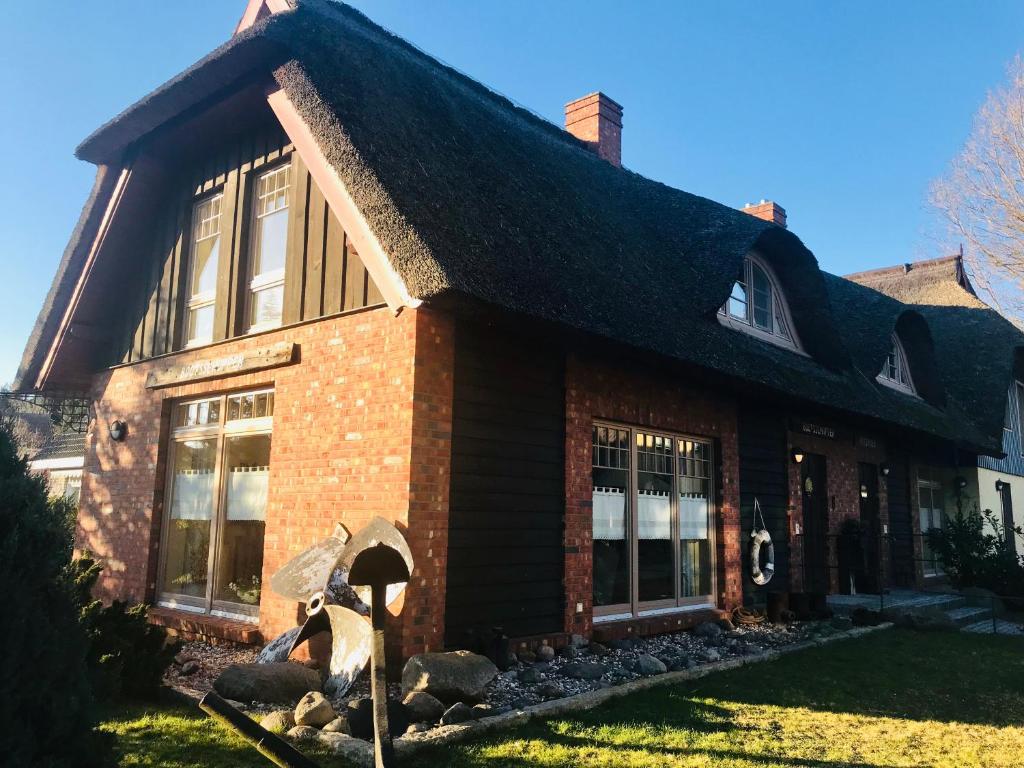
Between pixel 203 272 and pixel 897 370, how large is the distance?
13.5 meters

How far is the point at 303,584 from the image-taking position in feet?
21.1

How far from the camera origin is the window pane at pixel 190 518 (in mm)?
8500

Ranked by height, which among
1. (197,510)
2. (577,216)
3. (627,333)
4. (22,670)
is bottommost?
(22,670)

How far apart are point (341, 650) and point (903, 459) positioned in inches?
505

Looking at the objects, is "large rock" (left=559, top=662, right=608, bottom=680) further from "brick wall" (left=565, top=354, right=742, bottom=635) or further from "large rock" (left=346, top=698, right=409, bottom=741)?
"large rock" (left=346, top=698, right=409, bottom=741)

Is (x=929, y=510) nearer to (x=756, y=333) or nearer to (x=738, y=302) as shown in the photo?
(x=756, y=333)

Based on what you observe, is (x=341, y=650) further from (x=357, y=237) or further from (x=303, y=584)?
(x=357, y=237)

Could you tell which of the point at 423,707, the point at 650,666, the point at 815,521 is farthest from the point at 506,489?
the point at 815,521

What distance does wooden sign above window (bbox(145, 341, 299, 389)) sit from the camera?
7566 mm

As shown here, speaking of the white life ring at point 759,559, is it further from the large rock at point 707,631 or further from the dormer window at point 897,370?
the dormer window at point 897,370

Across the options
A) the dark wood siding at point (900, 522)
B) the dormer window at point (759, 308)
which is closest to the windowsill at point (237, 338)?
the dormer window at point (759, 308)

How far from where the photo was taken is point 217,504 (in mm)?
8312

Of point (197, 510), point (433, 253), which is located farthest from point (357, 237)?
point (197, 510)

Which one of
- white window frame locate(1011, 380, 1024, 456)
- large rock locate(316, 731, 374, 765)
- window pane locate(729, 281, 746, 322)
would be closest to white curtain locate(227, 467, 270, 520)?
large rock locate(316, 731, 374, 765)
